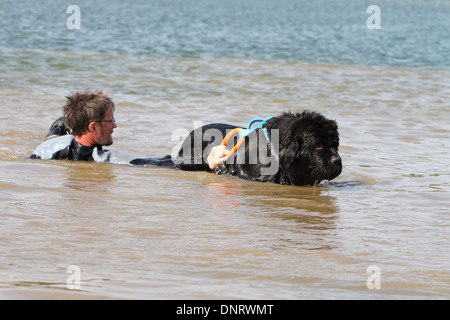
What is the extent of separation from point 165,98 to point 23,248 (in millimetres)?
8433

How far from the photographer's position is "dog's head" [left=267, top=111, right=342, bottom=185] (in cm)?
667

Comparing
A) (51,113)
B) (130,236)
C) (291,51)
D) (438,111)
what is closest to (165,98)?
(51,113)

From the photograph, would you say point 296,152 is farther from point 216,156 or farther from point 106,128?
point 106,128

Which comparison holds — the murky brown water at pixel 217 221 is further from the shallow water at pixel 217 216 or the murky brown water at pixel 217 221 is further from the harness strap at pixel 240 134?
the harness strap at pixel 240 134

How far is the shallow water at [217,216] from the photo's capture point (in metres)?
4.20

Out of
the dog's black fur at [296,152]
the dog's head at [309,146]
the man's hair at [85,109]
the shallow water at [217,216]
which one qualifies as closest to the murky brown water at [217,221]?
the shallow water at [217,216]

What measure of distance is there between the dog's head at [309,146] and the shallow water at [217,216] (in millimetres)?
244

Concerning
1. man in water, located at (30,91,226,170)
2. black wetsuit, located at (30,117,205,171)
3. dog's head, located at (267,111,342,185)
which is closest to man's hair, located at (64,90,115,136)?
man in water, located at (30,91,226,170)

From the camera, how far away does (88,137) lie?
25.7ft

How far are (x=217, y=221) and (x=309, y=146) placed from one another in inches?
57.9

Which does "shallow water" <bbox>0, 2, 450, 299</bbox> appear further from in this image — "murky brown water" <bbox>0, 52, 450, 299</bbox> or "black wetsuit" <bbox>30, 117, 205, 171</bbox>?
"black wetsuit" <bbox>30, 117, 205, 171</bbox>

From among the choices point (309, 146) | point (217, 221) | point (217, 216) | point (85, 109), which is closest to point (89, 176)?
point (85, 109)

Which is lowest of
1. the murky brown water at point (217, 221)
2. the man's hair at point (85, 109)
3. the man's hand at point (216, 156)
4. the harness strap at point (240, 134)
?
the murky brown water at point (217, 221)

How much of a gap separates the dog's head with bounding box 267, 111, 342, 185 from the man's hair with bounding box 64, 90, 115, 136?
194cm
